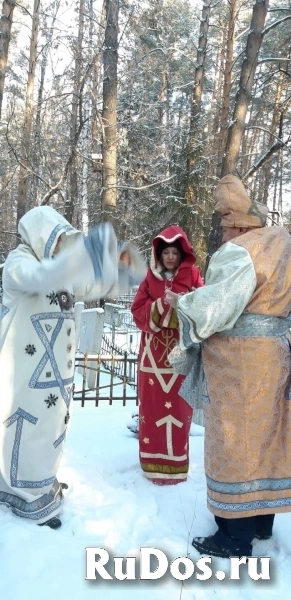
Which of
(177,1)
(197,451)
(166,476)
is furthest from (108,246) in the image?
(177,1)

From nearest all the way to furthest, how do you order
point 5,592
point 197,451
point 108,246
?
point 5,592 → point 108,246 → point 197,451

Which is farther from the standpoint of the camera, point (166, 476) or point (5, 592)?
point (166, 476)

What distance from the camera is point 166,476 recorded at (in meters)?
3.10

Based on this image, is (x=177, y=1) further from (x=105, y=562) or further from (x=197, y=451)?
(x=105, y=562)

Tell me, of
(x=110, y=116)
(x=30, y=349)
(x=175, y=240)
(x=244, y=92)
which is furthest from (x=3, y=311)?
(x=110, y=116)

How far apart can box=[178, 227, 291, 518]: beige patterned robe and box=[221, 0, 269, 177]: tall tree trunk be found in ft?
15.3

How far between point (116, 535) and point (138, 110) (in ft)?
44.4

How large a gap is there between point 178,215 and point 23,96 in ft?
17.5

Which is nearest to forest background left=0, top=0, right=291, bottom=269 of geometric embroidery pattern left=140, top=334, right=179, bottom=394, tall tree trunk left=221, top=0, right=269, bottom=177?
tall tree trunk left=221, top=0, right=269, bottom=177

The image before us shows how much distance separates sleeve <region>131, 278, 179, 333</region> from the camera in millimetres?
3053

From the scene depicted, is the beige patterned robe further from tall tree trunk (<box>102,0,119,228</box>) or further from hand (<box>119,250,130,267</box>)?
tall tree trunk (<box>102,0,119,228</box>)

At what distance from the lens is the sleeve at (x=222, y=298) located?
2131 mm

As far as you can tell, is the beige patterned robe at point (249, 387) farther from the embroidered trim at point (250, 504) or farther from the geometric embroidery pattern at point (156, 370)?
the geometric embroidery pattern at point (156, 370)

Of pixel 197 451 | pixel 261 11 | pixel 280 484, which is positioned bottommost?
pixel 197 451
